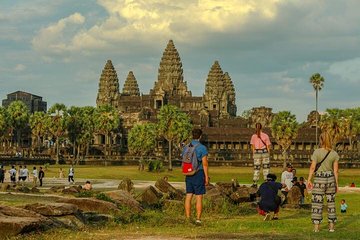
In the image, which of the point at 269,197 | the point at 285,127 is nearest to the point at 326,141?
the point at 269,197

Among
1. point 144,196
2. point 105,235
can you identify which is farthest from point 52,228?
point 144,196

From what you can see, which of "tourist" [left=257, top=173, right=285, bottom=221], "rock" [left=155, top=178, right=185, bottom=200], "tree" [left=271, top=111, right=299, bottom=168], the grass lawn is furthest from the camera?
"tree" [left=271, top=111, right=299, bottom=168]

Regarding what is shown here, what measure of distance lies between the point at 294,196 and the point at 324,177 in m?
8.93

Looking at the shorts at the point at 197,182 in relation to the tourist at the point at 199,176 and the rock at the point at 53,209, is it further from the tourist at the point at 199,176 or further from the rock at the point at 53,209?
the rock at the point at 53,209

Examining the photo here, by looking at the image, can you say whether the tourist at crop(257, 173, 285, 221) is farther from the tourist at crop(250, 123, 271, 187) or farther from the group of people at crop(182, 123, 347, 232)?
the tourist at crop(250, 123, 271, 187)

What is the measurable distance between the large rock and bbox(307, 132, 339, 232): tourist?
635 centimetres

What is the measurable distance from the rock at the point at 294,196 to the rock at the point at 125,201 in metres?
6.16

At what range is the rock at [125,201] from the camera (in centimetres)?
2102

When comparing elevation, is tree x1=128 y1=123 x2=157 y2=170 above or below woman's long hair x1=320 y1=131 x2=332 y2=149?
above

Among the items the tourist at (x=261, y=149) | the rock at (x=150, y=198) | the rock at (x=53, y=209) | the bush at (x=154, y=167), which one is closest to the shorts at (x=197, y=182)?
the rock at (x=53, y=209)

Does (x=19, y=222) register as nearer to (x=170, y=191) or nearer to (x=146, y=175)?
(x=170, y=191)

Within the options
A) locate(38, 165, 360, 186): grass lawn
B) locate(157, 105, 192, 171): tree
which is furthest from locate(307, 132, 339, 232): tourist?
locate(157, 105, 192, 171): tree

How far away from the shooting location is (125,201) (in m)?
21.8

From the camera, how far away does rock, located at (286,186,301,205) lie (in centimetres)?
2467
